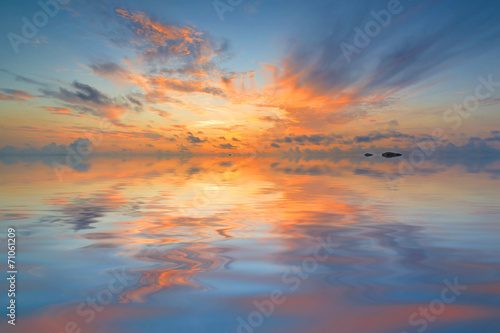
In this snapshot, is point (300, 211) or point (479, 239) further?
point (300, 211)

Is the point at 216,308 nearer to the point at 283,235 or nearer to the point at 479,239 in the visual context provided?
the point at 283,235

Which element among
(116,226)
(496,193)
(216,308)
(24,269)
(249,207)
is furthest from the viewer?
(496,193)

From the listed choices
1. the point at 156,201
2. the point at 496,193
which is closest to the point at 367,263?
the point at 156,201

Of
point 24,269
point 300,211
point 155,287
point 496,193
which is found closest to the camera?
point 155,287

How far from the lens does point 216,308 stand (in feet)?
18.7

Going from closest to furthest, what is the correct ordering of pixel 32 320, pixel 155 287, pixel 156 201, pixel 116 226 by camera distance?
pixel 32 320 < pixel 155 287 < pixel 116 226 < pixel 156 201

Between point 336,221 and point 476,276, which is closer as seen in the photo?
point 476,276

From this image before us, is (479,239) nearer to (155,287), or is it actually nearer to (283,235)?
(283,235)

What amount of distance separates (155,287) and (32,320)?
7.36 feet

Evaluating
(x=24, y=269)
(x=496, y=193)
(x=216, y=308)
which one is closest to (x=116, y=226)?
(x=24, y=269)

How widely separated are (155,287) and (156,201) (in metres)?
12.7

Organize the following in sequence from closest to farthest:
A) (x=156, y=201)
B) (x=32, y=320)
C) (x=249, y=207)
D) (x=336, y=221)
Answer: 1. (x=32, y=320)
2. (x=336, y=221)
3. (x=249, y=207)
4. (x=156, y=201)

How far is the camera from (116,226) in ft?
39.6

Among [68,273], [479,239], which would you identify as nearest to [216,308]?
[68,273]
